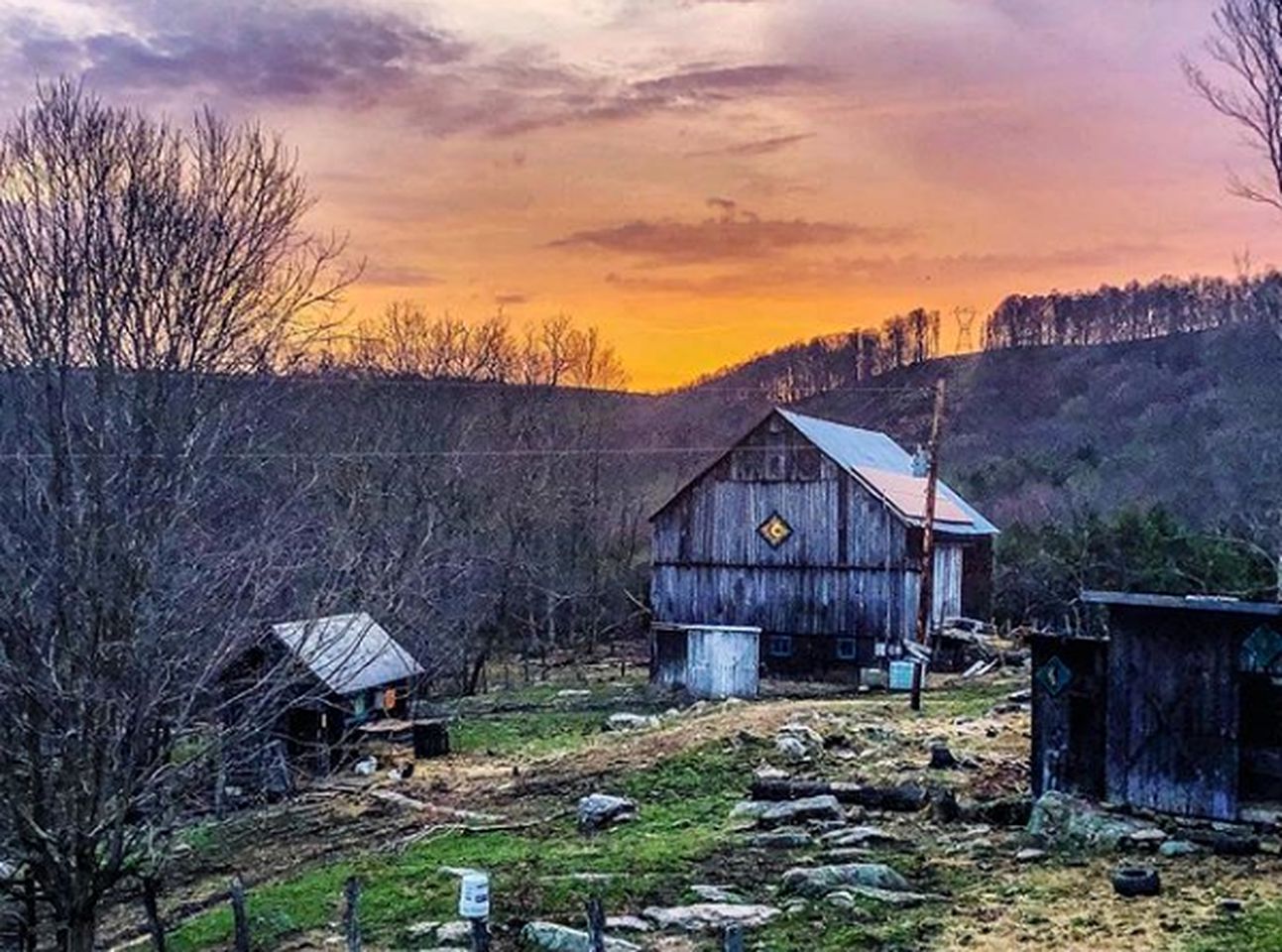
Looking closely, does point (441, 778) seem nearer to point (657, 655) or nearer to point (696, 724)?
point (696, 724)

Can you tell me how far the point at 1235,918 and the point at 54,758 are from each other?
9393 mm

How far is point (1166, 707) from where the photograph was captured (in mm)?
13531

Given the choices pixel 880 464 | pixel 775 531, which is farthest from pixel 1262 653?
pixel 880 464

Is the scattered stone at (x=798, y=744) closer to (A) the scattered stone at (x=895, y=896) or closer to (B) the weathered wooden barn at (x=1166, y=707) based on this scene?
(B) the weathered wooden barn at (x=1166, y=707)

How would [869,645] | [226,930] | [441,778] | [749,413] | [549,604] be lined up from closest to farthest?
1. [226,930]
2. [441,778]
3. [869,645]
4. [549,604]
5. [749,413]

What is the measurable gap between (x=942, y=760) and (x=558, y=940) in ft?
27.9

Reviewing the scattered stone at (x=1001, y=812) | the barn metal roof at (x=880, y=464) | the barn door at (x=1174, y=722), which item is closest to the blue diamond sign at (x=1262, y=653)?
the barn door at (x=1174, y=722)

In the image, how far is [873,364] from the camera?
87875 mm

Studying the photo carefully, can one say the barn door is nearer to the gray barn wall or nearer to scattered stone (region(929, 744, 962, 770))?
scattered stone (region(929, 744, 962, 770))

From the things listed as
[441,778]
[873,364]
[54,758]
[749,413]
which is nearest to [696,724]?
[441,778]

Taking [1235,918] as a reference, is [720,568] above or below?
above

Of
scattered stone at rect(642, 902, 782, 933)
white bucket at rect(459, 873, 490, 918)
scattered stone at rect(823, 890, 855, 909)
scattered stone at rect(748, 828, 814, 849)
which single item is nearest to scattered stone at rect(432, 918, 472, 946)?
scattered stone at rect(642, 902, 782, 933)

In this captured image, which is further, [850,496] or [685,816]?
[850,496]

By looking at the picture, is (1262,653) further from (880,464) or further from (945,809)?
(880,464)
